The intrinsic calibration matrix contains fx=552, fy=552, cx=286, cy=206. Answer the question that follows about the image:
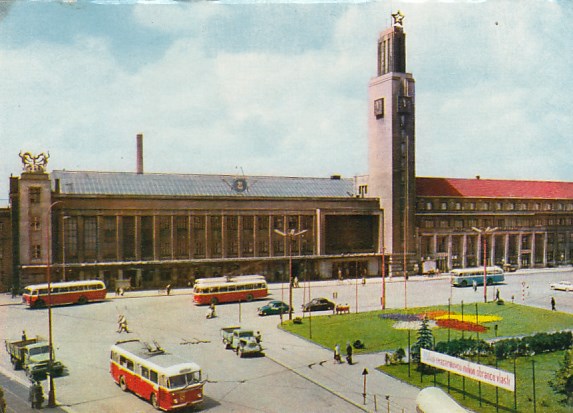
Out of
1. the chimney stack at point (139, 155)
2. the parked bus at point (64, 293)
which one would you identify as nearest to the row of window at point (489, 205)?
the chimney stack at point (139, 155)

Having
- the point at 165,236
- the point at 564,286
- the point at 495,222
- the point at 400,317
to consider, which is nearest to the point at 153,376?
the point at 400,317

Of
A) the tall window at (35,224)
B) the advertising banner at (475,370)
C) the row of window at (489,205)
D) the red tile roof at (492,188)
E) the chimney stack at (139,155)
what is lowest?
the advertising banner at (475,370)

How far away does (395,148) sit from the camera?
75625 mm

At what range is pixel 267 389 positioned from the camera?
26594 mm

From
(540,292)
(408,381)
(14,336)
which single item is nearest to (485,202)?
(540,292)

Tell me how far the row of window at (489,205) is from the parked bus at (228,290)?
3388 cm

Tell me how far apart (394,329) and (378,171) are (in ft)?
133

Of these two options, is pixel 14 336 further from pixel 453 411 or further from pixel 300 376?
pixel 453 411

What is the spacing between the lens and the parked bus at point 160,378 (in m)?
23.9

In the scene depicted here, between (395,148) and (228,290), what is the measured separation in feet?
114

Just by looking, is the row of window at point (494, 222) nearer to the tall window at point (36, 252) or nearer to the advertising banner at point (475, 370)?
the tall window at point (36, 252)

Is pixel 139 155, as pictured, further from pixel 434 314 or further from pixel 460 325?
pixel 460 325

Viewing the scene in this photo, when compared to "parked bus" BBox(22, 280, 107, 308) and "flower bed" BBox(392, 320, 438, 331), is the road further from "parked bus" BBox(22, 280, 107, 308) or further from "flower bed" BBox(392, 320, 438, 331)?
"flower bed" BBox(392, 320, 438, 331)

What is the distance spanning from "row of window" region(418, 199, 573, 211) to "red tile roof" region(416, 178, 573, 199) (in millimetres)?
1023
